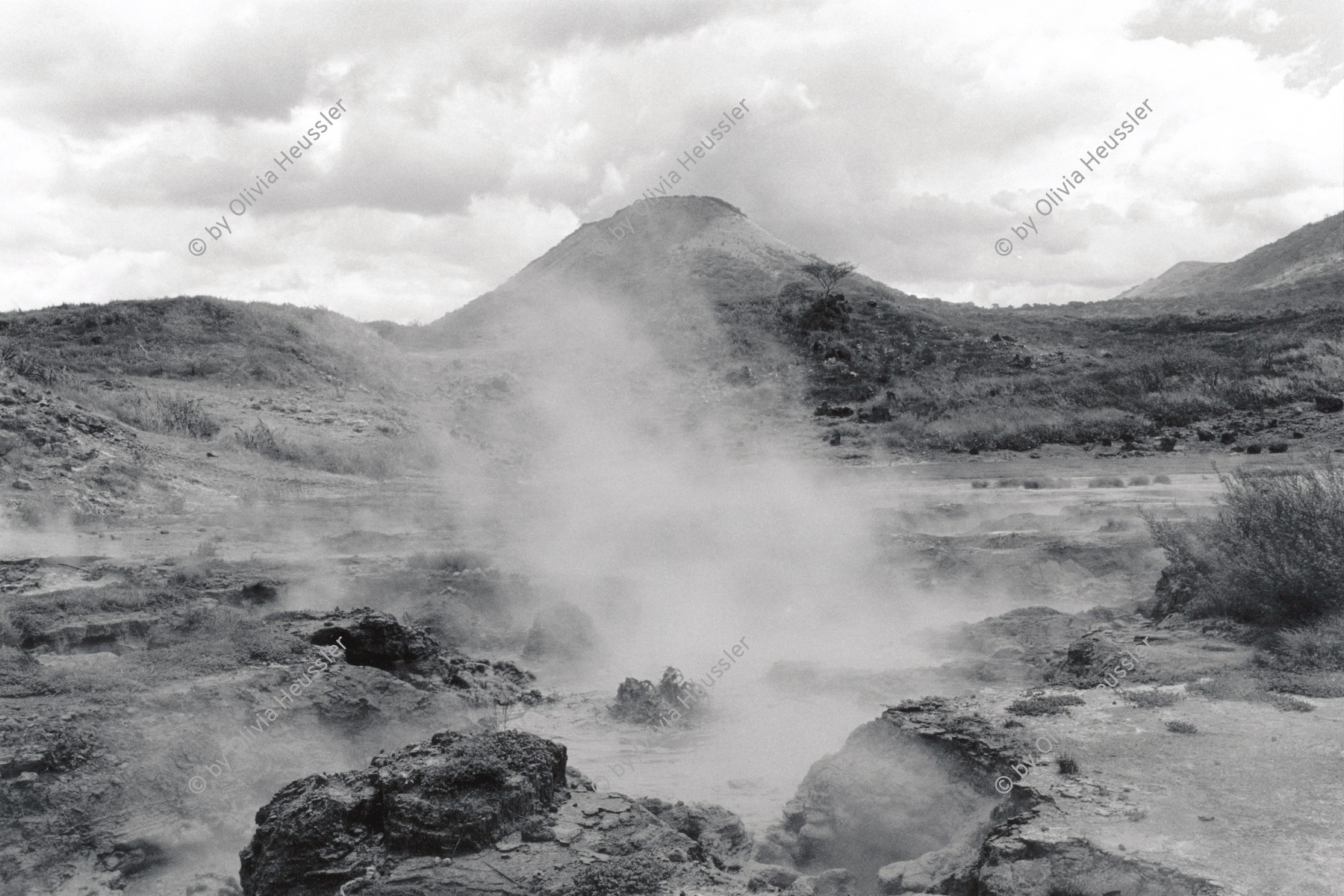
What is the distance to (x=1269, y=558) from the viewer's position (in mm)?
9008

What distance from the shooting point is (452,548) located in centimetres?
A: 1527

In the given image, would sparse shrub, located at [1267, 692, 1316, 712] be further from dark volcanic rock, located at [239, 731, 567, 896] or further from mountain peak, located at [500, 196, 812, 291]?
mountain peak, located at [500, 196, 812, 291]

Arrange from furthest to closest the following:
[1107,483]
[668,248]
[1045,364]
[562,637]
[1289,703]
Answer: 1. [668,248]
2. [1045,364]
3. [1107,483]
4. [562,637]
5. [1289,703]

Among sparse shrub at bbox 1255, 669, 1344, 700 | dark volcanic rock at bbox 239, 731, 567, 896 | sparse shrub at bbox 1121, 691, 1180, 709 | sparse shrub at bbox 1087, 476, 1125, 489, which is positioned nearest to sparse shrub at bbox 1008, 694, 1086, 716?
sparse shrub at bbox 1121, 691, 1180, 709

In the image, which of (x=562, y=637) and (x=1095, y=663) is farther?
(x=562, y=637)

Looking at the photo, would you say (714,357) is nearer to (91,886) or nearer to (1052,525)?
(1052,525)

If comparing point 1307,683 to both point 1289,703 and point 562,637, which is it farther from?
point 562,637

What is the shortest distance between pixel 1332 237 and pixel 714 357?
5420 centimetres

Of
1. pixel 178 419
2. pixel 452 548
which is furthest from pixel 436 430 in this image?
pixel 452 548

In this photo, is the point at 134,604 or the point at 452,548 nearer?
the point at 134,604

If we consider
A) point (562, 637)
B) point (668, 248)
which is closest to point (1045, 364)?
point (668, 248)

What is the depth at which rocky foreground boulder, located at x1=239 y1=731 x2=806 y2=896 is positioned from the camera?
498cm

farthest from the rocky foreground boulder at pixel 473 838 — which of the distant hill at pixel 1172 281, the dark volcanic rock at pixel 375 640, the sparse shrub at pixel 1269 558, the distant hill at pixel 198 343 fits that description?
the distant hill at pixel 1172 281

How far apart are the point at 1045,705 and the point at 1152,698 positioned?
803 millimetres
